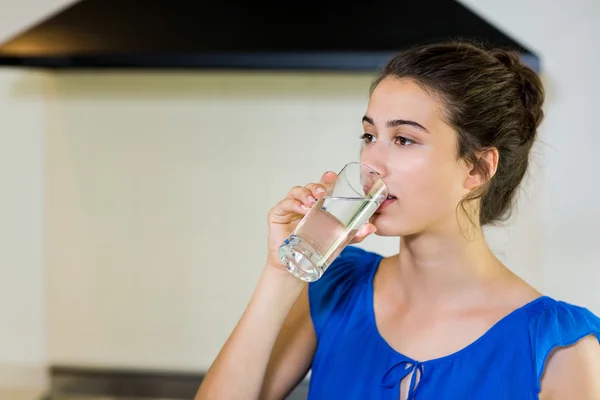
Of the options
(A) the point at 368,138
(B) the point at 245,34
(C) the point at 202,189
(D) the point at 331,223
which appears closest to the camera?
(D) the point at 331,223

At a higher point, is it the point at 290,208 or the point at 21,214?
the point at 290,208

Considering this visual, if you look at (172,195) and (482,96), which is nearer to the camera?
(482,96)

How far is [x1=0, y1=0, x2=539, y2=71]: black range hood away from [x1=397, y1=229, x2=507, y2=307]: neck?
0.73 m

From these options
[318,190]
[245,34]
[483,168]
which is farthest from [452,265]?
[245,34]

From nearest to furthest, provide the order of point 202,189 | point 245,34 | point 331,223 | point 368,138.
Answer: point 331,223 < point 368,138 < point 245,34 < point 202,189

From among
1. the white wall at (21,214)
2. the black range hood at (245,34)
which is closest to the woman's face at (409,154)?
the black range hood at (245,34)

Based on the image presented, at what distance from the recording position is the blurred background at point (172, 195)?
7.49ft

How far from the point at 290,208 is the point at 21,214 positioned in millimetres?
1602

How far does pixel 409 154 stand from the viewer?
3.72ft

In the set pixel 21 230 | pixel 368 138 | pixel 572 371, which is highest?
pixel 368 138

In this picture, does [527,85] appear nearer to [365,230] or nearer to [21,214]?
[365,230]

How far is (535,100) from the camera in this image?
1.25 meters

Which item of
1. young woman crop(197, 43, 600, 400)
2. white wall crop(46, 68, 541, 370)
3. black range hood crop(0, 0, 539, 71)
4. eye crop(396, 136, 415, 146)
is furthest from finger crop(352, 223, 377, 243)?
white wall crop(46, 68, 541, 370)

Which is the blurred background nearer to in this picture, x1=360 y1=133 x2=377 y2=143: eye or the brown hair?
the brown hair
